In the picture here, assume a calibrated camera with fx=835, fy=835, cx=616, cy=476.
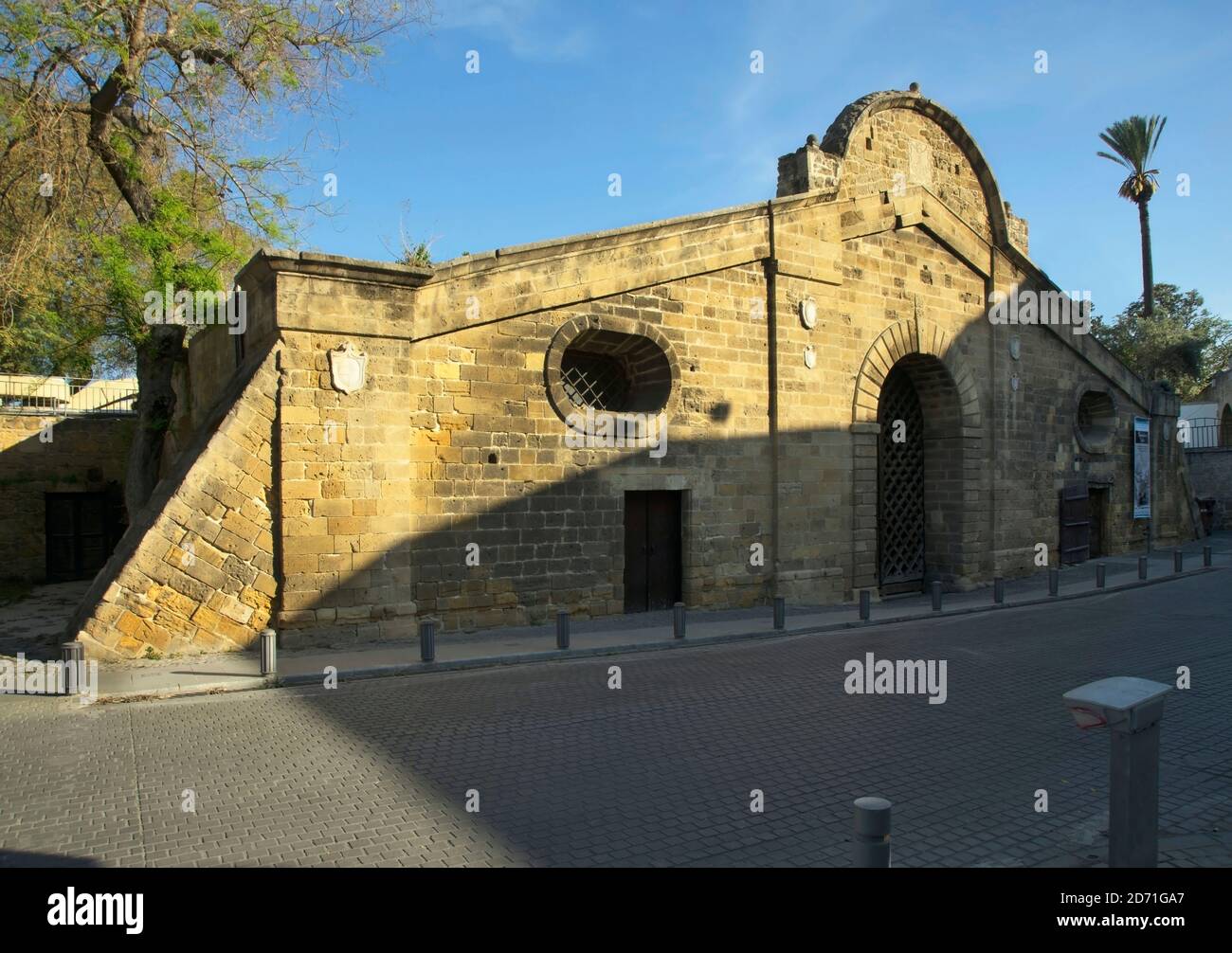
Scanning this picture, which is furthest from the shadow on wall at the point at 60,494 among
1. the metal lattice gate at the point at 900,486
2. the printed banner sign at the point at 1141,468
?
the printed banner sign at the point at 1141,468

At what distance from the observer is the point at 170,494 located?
34.8 feet

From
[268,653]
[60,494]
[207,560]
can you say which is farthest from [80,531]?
[268,653]

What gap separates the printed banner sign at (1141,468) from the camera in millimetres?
24203

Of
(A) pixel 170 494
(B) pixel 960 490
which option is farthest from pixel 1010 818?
(B) pixel 960 490

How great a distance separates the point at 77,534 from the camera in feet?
69.5

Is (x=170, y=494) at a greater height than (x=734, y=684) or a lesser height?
greater

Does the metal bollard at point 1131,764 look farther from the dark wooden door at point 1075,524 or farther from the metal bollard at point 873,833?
the dark wooden door at point 1075,524

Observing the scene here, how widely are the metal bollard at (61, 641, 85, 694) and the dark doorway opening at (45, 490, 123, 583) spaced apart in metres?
13.5

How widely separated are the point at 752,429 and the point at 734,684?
6706 millimetres

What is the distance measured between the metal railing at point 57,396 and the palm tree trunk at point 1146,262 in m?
45.3

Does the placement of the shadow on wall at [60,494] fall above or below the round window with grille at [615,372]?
below
